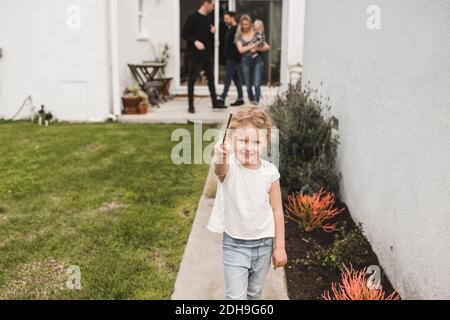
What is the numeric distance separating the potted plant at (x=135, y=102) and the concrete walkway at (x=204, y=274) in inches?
233

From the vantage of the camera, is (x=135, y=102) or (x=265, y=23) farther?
(x=265, y=23)

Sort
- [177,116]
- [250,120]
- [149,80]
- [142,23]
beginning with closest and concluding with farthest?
[250,120] < [177,116] < [149,80] < [142,23]

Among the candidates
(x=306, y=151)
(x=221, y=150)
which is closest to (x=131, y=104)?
(x=306, y=151)

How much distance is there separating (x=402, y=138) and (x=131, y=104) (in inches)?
298

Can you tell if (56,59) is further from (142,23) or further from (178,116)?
(142,23)

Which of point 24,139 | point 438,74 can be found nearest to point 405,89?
point 438,74

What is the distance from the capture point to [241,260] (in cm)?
267

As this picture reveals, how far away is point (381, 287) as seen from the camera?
3184 millimetres

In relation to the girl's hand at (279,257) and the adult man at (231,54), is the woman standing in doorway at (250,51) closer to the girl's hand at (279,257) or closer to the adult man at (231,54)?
the adult man at (231,54)

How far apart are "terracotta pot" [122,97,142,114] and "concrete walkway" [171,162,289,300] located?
5887mm

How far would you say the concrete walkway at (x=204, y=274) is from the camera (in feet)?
11.2

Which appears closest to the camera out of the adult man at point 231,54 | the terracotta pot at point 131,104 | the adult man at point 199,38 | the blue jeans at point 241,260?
the blue jeans at point 241,260

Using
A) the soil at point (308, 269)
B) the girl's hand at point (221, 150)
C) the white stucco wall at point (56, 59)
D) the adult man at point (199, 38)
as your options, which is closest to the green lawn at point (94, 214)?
the soil at point (308, 269)

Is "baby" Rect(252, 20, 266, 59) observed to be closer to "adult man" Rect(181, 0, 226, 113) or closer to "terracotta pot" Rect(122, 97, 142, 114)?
"adult man" Rect(181, 0, 226, 113)
